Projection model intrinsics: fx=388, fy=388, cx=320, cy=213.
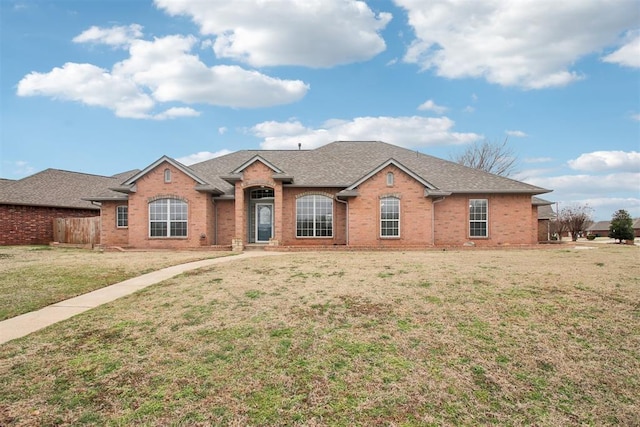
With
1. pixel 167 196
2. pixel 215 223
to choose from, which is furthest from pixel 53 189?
pixel 215 223

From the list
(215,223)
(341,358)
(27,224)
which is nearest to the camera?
(341,358)

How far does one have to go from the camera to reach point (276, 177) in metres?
21.3

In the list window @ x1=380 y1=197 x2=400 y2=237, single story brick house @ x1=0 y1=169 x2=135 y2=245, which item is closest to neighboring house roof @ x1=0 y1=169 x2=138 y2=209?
single story brick house @ x1=0 y1=169 x2=135 y2=245

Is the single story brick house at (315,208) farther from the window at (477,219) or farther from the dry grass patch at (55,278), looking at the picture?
the dry grass patch at (55,278)

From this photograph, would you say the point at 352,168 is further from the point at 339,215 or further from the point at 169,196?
the point at 169,196

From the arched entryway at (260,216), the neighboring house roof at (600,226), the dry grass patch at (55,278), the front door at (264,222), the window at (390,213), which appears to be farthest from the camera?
the neighboring house roof at (600,226)

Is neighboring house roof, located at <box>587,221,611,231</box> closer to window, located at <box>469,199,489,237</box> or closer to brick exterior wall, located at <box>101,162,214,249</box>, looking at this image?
window, located at <box>469,199,489,237</box>

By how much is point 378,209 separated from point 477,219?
6.28 metres

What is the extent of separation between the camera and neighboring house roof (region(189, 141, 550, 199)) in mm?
22578

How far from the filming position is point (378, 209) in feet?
70.9

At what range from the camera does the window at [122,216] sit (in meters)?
24.0

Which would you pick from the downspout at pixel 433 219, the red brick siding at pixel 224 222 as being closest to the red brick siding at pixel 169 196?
the red brick siding at pixel 224 222

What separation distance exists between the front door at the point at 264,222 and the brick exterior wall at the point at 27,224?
53.7 feet

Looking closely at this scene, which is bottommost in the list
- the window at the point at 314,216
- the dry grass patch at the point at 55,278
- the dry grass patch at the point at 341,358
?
the dry grass patch at the point at 341,358
